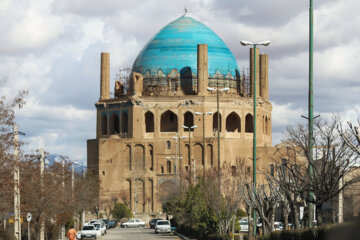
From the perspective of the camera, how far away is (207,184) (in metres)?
48.7

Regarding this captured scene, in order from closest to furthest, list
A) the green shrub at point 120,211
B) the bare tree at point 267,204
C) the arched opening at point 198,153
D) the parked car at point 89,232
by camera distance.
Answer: the bare tree at point 267,204 < the parked car at point 89,232 < the green shrub at point 120,211 < the arched opening at point 198,153

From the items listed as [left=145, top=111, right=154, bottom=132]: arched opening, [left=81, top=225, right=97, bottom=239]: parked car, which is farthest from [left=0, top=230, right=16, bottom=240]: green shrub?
[left=145, top=111, right=154, bottom=132]: arched opening

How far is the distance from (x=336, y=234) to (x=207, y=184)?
1529 inches

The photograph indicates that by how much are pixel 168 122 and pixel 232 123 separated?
7629 mm

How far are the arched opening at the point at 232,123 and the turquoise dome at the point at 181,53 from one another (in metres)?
4.63

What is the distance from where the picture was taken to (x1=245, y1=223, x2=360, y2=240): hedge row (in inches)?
363

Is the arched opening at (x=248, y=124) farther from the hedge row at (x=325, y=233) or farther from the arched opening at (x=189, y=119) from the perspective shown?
the hedge row at (x=325, y=233)

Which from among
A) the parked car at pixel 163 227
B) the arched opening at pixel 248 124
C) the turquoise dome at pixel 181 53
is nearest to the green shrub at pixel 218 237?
the parked car at pixel 163 227

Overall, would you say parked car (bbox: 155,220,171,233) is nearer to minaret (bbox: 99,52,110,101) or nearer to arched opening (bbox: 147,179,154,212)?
arched opening (bbox: 147,179,154,212)

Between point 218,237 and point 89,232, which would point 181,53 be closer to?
point 89,232

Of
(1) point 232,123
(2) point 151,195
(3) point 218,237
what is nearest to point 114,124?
(2) point 151,195

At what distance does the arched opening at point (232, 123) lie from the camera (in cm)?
9281

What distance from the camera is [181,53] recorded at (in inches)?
3659

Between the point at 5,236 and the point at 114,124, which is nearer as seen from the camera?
the point at 5,236
